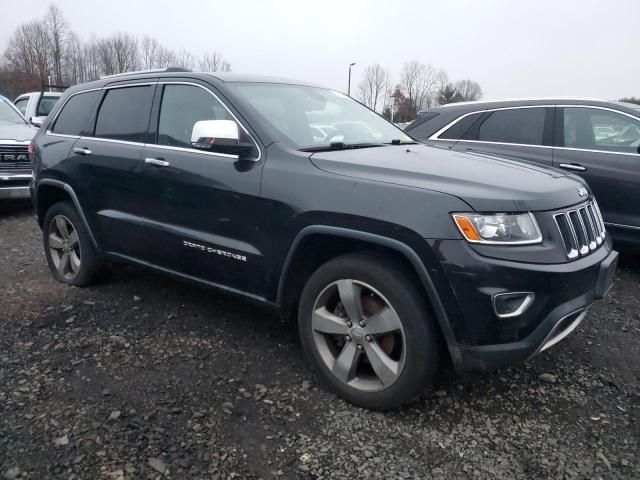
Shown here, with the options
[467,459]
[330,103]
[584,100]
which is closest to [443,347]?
[467,459]

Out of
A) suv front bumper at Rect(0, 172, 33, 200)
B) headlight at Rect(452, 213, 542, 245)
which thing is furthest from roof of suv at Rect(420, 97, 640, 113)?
suv front bumper at Rect(0, 172, 33, 200)

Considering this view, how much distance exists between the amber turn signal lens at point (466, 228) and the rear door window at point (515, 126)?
3.37m

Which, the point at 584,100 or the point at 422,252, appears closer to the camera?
the point at 422,252

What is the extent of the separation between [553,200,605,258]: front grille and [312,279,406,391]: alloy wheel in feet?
2.87

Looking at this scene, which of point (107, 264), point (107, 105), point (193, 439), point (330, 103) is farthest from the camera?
point (107, 264)

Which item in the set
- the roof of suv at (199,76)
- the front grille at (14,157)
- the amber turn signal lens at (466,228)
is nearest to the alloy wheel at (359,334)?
the amber turn signal lens at (466,228)

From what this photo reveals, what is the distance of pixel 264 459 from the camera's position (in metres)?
2.30

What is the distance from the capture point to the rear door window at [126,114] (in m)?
3.67

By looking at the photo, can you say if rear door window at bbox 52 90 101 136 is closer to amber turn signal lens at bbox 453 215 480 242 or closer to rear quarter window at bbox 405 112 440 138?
amber turn signal lens at bbox 453 215 480 242

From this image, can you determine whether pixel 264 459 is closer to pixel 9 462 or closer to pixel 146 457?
pixel 146 457

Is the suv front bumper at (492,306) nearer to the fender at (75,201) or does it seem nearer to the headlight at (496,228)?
the headlight at (496,228)

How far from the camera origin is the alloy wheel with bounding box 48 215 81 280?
435 cm

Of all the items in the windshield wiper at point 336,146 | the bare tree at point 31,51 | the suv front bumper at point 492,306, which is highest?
the bare tree at point 31,51

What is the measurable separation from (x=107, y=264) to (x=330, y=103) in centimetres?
229
